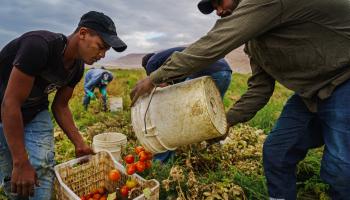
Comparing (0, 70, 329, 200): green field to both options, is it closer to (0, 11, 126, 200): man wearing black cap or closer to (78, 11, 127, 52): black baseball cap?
(0, 11, 126, 200): man wearing black cap

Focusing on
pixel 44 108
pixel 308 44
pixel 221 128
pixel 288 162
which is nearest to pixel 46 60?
pixel 44 108

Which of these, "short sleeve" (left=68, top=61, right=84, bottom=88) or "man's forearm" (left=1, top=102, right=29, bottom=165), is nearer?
"man's forearm" (left=1, top=102, right=29, bottom=165)

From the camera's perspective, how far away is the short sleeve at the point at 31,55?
2445 mm

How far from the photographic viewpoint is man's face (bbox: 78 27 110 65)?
8.88ft

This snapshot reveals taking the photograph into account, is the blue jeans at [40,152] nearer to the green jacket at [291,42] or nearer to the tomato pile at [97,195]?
the tomato pile at [97,195]

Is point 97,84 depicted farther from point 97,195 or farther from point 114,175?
point 114,175

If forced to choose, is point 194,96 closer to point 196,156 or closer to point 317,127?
point 317,127

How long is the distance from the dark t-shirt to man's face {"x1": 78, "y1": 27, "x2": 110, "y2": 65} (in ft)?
0.48

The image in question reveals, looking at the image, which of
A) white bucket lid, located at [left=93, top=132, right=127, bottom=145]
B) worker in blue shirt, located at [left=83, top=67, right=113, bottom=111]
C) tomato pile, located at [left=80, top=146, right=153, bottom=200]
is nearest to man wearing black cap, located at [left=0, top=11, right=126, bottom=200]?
tomato pile, located at [left=80, top=146, right=153, bottom=200]

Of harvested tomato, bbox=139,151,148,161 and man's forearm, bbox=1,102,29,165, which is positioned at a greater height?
man's forearm, bbox=1,102,29,165

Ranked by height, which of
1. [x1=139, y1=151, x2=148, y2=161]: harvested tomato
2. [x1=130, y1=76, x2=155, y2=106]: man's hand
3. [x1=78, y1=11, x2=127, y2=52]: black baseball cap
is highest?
[x1=78, y1=11, x2=127, y2=52]: black baseball cap

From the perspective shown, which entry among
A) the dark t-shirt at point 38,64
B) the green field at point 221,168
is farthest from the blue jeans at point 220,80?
the dark t-shirt at point 38,64

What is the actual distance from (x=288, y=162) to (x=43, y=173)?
6.06 feet

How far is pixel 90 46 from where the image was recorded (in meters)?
2.73
